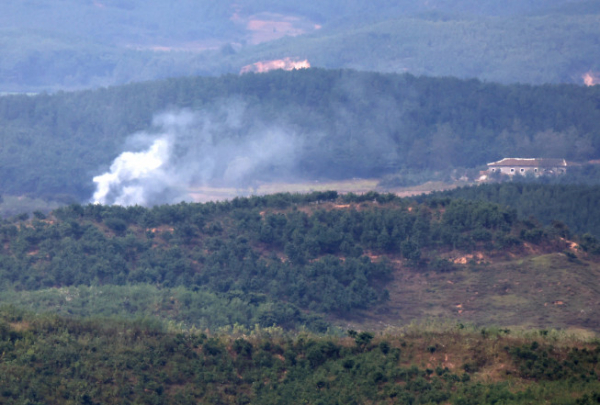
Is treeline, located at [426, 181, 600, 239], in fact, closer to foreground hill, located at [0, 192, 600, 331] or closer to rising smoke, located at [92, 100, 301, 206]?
foreground hill, located at [0, 192, 600, 331]

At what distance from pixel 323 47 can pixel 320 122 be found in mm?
43652

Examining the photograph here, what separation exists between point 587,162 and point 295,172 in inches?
975

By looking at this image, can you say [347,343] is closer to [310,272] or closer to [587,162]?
[310,272]

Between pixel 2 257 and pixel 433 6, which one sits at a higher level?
pixel 433 6

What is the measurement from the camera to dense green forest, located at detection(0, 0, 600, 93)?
118250mm

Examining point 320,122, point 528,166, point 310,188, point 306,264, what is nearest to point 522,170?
point 528,166

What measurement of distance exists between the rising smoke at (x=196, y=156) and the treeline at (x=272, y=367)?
41567 millimetres

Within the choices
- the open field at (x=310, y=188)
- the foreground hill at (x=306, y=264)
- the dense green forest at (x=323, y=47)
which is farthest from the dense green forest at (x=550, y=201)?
the dense green forest at (x=323, y=47)

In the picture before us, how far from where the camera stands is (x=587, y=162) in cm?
7494

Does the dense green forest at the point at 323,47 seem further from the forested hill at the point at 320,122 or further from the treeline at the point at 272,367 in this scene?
the treeline at the point at 272,367

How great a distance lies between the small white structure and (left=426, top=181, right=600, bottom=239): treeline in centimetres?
2047

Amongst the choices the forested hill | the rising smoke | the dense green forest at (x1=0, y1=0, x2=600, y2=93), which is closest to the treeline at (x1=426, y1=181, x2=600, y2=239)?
the rising smoke

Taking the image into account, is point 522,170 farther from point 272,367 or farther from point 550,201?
point 272,367

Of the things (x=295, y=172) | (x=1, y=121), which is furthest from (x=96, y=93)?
(x=295, y=172)
